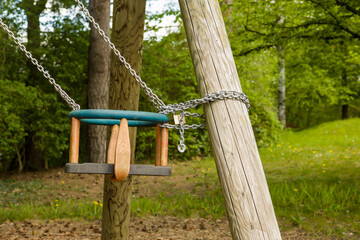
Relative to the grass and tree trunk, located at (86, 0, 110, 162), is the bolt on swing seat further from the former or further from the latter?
tree trunk, located at (86, 0, 110, 162)

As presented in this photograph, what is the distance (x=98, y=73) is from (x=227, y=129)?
698cm

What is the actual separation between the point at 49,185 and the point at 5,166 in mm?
3051

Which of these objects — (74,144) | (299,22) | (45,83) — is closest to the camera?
(74,144)

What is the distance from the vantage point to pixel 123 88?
3.38 metres

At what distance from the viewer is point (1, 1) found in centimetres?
816

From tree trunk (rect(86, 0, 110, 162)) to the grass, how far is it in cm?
125

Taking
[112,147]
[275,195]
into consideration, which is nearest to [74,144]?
[112,147]

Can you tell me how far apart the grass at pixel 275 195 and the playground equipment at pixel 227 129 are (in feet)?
8.90

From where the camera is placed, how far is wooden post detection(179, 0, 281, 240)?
1853 millimetres

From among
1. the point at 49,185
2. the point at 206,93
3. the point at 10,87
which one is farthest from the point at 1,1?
the point at 206,93

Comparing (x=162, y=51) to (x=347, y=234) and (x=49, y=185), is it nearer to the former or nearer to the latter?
(x=49, y=185)

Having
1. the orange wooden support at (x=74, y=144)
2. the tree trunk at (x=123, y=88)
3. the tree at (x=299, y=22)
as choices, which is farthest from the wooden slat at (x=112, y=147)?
the tree at (x=299, y=22)

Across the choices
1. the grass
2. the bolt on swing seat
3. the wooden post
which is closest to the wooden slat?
the bolt on swing seat

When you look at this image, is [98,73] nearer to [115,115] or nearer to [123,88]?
[123,88]
